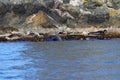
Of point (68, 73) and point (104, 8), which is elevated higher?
point (104, 8)

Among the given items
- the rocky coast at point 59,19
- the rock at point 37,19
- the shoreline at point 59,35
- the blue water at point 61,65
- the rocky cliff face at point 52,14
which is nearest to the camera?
the blue water at point 61,65

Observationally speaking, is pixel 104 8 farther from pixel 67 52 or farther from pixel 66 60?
pixel 66 60

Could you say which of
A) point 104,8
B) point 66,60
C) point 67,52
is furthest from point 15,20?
point 66,60

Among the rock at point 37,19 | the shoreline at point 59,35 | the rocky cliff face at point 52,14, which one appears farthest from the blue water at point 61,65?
the rocky cliff face at point 52,14

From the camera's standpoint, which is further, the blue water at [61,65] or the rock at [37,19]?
the rock at [37,19]

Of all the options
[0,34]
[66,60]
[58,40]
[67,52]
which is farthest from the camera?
[0,34]

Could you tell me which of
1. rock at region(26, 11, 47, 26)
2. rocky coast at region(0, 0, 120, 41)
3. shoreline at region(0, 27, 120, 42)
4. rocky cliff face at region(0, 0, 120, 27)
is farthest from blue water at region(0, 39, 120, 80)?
rocky cliff face at region(0, 0, 120, 27)

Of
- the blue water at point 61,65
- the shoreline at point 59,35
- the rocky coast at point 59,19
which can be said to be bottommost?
the blue water at point 61,65

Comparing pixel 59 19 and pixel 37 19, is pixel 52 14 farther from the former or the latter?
pixel 37 19

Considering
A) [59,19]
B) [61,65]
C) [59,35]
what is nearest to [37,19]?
[59,19]

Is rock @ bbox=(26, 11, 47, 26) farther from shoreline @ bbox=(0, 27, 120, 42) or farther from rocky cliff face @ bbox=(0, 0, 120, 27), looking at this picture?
shoreline @ bbox=(0, 27, 120, 42)

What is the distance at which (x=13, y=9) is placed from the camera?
4491 cm

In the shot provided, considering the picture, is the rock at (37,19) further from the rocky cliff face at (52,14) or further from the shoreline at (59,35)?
the shoreline at (59,35)

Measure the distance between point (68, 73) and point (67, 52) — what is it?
29.7 ft
